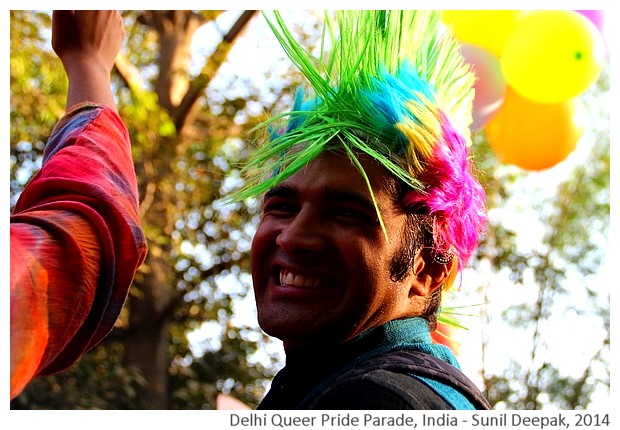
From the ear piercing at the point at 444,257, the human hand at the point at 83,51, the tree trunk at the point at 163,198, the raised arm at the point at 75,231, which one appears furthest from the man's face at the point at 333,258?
the tree trunk at the point at 163,198

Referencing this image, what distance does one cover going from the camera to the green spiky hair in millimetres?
1455

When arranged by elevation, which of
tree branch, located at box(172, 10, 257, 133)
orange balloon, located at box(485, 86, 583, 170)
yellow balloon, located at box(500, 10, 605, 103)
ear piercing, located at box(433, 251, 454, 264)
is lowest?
ear piercing, located at box(433, 251, 454, 264)

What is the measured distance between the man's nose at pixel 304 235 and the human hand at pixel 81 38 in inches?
19.0

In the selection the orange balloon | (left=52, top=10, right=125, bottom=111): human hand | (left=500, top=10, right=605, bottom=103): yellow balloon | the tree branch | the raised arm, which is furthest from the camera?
the tree branch

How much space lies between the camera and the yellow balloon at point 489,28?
319 cm

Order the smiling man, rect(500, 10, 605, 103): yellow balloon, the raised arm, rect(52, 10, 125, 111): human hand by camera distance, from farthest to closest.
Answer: rect(500, 10, 605, 103): yellow balloon
rect(52, 10, 125, 111): human hand
the smiling man
the raised arm

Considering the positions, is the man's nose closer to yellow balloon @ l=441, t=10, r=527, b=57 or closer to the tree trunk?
yellow balloon @ l=441, t=10, r=527, b=57

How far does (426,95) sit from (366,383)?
60 centimetres

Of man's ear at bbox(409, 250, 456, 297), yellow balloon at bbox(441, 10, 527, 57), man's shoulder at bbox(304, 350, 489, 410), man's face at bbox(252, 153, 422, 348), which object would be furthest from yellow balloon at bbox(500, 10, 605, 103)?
man's shoulder at bbox(304, 350, 489, 410)

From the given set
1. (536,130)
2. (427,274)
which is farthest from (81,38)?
(536,130)

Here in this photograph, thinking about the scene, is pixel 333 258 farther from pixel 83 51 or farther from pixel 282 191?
pixel 83 51

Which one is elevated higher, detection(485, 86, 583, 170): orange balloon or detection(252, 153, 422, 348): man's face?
detection(485, 86, 583, 170): orange balloon
